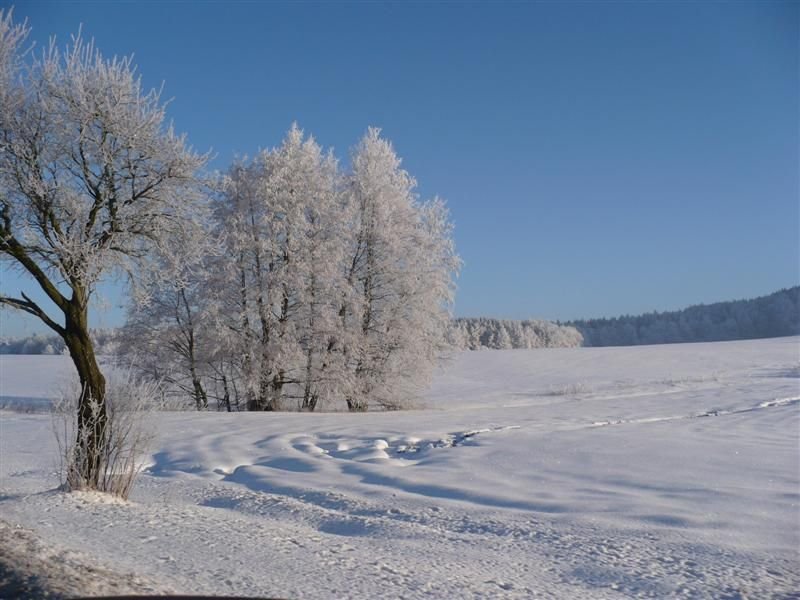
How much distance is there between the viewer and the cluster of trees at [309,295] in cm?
2141

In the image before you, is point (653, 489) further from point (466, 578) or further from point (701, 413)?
point (701, 413)

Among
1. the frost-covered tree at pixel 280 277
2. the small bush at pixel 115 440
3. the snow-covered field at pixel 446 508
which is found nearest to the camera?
the snow-covered field at pixel 446 508

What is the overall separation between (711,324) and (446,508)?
10336cm

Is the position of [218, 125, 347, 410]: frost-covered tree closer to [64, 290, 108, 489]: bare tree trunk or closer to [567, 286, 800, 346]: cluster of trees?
[64, 290, 108, 489]: bare tree trunk

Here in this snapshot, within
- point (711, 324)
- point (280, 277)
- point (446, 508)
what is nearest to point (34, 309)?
point (446, 508)

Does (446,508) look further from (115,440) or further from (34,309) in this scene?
(34,309)

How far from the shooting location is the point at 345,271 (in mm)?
23203

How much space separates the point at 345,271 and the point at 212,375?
20.0 ft

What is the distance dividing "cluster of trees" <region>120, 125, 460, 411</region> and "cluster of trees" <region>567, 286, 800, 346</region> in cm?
7271

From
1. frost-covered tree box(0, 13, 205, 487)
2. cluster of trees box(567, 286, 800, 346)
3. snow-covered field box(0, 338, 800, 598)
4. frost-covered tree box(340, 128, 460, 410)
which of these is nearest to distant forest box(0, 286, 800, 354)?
cluster of trees box(567, 286, 800, 346)

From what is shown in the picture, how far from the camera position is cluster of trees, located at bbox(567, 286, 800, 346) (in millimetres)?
87944

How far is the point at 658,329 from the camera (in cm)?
10562

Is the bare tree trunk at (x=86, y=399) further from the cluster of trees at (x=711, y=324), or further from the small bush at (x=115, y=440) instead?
the cluster of trees at (x=711, y=324)

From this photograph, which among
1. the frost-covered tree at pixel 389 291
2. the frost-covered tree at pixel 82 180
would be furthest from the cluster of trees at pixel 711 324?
the frost-covered tree at pixel 82 180
